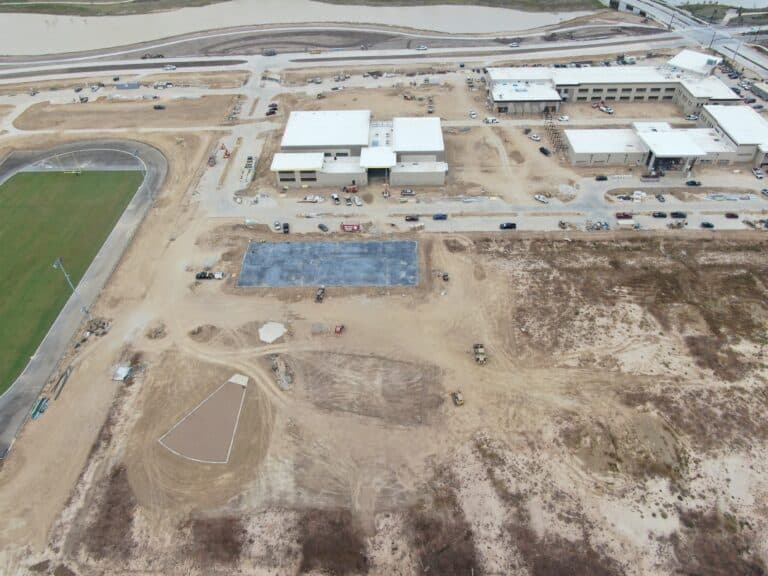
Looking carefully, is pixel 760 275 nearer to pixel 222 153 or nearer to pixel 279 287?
pixel 279 287

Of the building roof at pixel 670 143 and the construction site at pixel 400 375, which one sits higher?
the building roof at pixel 670 143

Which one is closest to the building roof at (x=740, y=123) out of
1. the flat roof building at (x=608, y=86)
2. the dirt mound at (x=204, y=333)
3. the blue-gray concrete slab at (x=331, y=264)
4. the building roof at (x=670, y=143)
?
the building roof at (x=670, y=143)

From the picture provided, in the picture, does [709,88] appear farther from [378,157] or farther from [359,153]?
[359,153]

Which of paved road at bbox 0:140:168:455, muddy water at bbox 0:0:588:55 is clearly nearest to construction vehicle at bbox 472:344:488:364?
paved road at bbox 0:140:168:455

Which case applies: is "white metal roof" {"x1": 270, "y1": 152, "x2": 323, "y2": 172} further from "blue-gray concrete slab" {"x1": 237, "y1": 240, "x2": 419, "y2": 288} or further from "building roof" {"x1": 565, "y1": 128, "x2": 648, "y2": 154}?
"building roof" {"x1": 565, "y1": 128, "x2": 648, "y2": 154}

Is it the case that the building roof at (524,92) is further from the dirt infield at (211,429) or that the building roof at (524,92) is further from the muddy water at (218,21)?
the dirt infield at (211,429)
